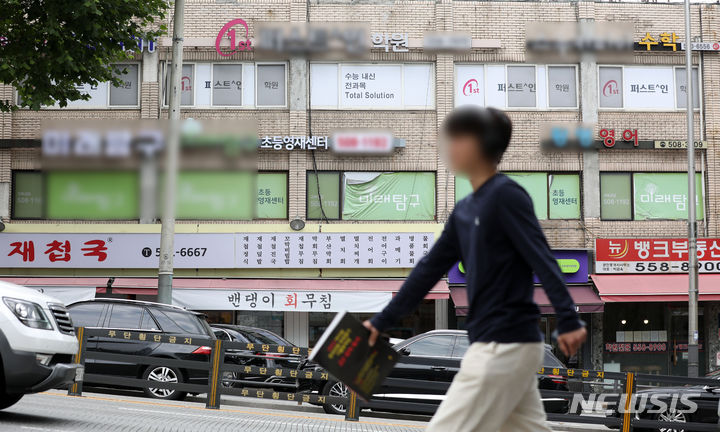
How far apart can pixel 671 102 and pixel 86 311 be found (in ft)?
59.0

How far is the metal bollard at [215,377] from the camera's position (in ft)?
42.8

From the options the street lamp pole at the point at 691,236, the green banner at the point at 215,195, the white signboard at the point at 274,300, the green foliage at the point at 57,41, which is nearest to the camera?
the green banner at the point at 215,195

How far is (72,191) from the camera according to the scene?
21500 millimetres

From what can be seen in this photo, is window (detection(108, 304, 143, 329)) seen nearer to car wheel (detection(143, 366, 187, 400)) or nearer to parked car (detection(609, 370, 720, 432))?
car wheel (detection(143, 366, 187, 400))

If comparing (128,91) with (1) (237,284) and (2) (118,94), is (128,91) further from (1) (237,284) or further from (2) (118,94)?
(1) (237,284)

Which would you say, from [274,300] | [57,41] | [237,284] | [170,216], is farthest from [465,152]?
[237,284]

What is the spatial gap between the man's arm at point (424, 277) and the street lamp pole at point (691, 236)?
797 inches

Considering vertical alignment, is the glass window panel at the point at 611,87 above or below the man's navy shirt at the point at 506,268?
above

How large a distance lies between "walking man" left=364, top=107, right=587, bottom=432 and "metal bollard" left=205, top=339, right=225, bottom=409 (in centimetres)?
979

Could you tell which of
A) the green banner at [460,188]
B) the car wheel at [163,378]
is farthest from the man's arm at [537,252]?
the green banner at [460,188]

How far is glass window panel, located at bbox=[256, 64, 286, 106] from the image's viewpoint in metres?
25.3

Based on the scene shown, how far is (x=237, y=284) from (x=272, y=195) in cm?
286

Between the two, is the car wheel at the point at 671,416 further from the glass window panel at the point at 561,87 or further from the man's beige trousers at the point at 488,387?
the glass window panel at the point at 561,87

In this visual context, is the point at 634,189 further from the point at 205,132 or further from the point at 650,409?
the point at 205,132
